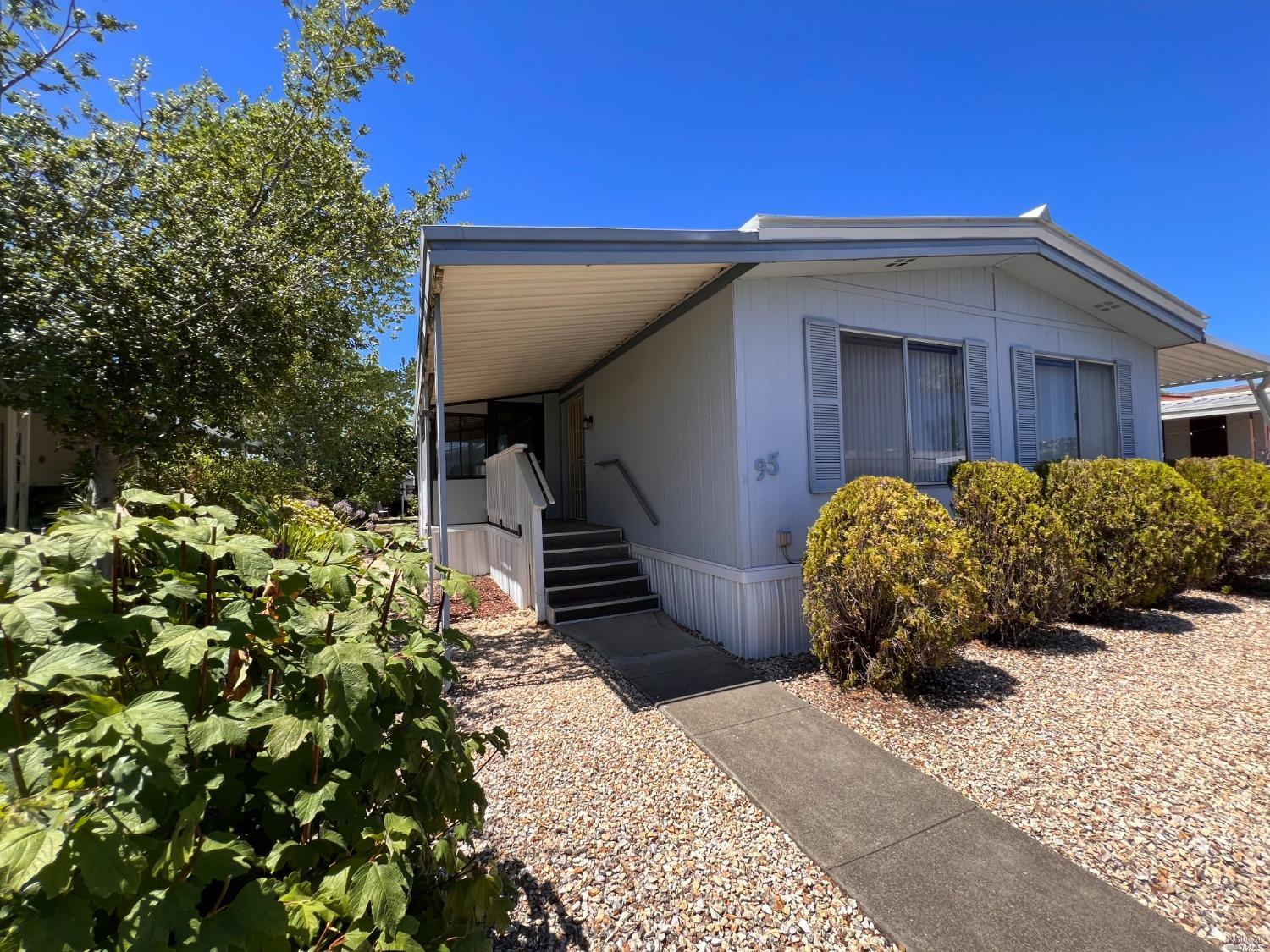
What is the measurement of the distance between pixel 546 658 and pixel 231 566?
3950mm

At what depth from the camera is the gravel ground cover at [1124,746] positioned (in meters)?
2.21

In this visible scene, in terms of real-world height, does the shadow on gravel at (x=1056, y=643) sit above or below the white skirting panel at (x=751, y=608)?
below

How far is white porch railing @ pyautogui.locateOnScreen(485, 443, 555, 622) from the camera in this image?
20.5 ft

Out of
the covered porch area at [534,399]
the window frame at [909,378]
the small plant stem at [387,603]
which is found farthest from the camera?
the window frame at [909,378]

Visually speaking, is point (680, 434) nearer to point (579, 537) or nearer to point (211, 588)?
point (579, 537)

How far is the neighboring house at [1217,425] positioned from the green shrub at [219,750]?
1704 centimetres

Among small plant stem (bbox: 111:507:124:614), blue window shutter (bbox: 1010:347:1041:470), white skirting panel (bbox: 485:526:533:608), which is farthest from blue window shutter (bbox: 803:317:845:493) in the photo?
small plant stem (bbox: 111:507:124:614)

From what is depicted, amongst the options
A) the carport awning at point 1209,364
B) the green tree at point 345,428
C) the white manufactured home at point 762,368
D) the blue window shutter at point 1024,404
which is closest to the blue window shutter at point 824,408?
the white manufactured home at point 762,368

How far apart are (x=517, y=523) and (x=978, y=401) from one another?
19.6 ft

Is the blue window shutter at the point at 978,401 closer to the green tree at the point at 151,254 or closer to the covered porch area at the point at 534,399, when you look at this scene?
the covered porch area at the point at 534,399

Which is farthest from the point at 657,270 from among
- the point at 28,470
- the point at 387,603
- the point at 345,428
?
the point at 345,428

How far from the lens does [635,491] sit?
7.07 metres

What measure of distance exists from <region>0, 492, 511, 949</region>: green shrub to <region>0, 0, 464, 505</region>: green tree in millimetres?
4665

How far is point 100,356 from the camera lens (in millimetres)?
4566
